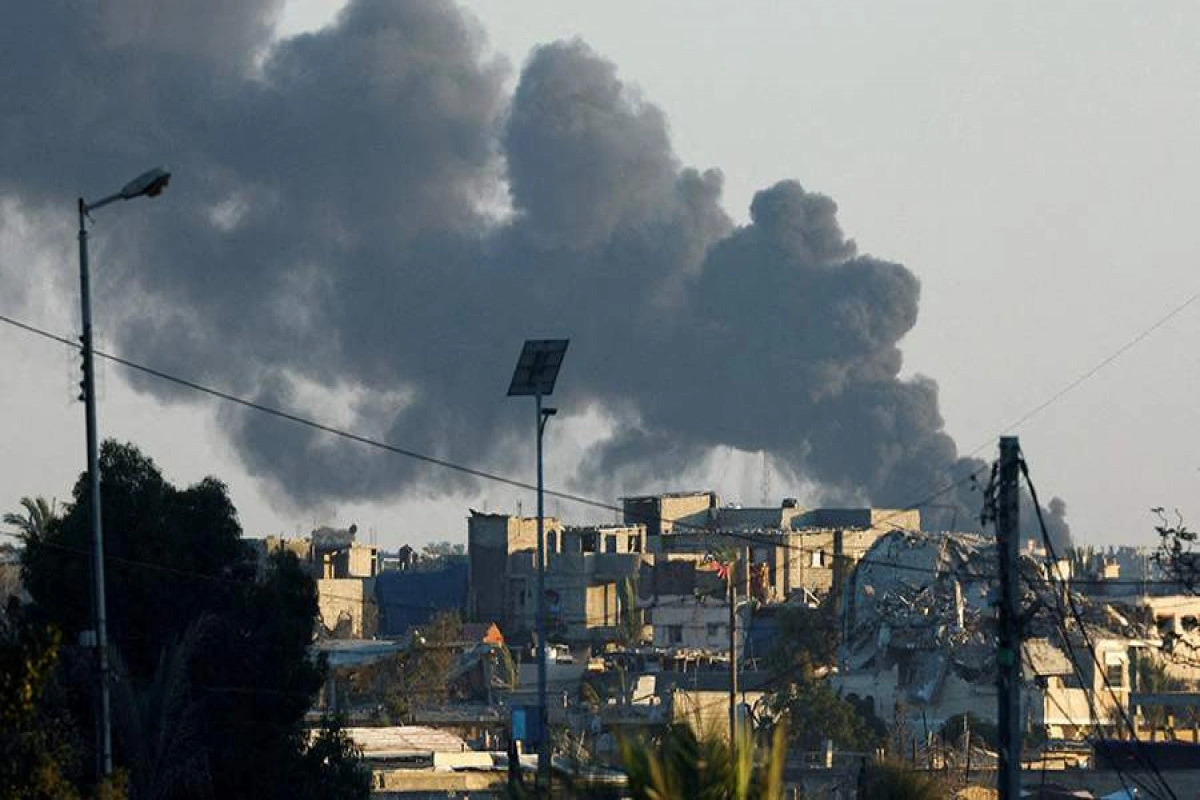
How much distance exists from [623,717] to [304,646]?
141 ft

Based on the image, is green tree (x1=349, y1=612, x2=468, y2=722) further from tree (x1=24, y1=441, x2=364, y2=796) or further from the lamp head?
the lamp head

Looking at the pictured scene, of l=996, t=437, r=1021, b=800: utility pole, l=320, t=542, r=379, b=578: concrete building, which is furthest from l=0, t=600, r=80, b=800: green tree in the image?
l=320, t=542, r=379, b=578: concrete building

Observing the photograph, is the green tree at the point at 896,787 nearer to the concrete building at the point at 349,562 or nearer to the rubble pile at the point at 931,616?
the rubble pile at the point at 931,616

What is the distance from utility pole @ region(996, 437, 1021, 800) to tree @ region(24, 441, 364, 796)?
1559 cm

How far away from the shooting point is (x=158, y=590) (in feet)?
149

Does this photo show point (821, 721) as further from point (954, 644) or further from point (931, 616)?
point (931, 616)

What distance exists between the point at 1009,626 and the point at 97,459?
38.6 feet

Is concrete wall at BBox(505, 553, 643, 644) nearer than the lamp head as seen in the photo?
No

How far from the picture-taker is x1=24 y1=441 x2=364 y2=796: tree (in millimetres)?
44188

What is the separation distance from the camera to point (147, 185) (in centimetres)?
3166

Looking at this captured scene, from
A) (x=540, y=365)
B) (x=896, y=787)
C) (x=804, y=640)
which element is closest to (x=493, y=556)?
(x=804, y=640)

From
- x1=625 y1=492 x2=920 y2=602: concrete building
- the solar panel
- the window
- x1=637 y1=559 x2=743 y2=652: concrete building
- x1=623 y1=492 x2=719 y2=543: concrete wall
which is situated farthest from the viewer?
x1=623 y1=492 x2=719 y2=543: concrete wall

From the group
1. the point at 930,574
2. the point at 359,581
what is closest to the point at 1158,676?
the point at 930,574

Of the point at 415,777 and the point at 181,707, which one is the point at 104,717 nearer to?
the point at 181,707
